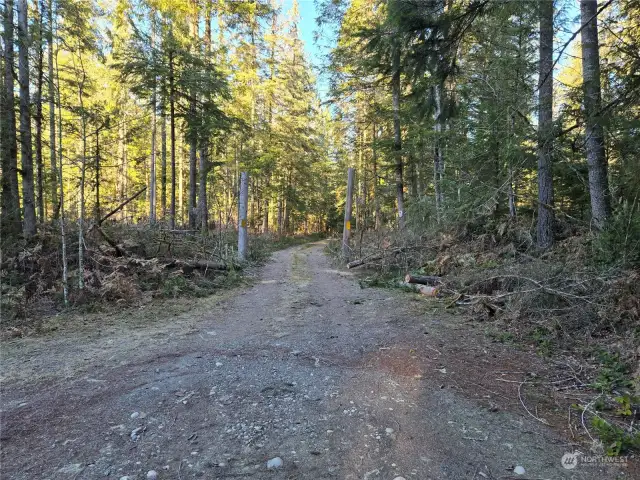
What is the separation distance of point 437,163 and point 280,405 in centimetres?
1162

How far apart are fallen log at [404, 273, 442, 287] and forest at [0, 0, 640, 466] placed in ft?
0.94

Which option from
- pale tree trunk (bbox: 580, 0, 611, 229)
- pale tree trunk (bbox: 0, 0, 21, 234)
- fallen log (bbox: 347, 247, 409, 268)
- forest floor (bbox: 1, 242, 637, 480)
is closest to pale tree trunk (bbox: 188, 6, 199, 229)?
pale tree trunk (bbox: 0, 0, 21, 234)

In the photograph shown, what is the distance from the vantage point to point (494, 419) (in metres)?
3.07

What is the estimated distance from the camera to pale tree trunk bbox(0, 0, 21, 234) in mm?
8602

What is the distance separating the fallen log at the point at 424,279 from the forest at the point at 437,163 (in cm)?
29

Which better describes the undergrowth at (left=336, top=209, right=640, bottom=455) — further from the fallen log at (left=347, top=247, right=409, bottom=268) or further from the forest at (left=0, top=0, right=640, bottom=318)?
the fallen log at (left=347, top=247, right=409, bottom=268)

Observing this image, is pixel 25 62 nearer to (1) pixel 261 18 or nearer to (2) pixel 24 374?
(2) pixel 24 374

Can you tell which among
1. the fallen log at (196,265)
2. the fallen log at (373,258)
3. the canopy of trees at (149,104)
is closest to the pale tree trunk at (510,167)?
the fallen log at (373,258)

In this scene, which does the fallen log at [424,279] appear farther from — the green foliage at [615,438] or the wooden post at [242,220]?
the wooden post at [242,220]

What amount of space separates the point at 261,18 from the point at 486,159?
12.4 metres

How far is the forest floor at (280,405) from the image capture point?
8.14 ft

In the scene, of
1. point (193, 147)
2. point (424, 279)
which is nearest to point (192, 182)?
point (193, 147)

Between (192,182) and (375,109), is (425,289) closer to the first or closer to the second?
(192,182)

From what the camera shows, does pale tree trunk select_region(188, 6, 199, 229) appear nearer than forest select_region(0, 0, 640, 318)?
No
